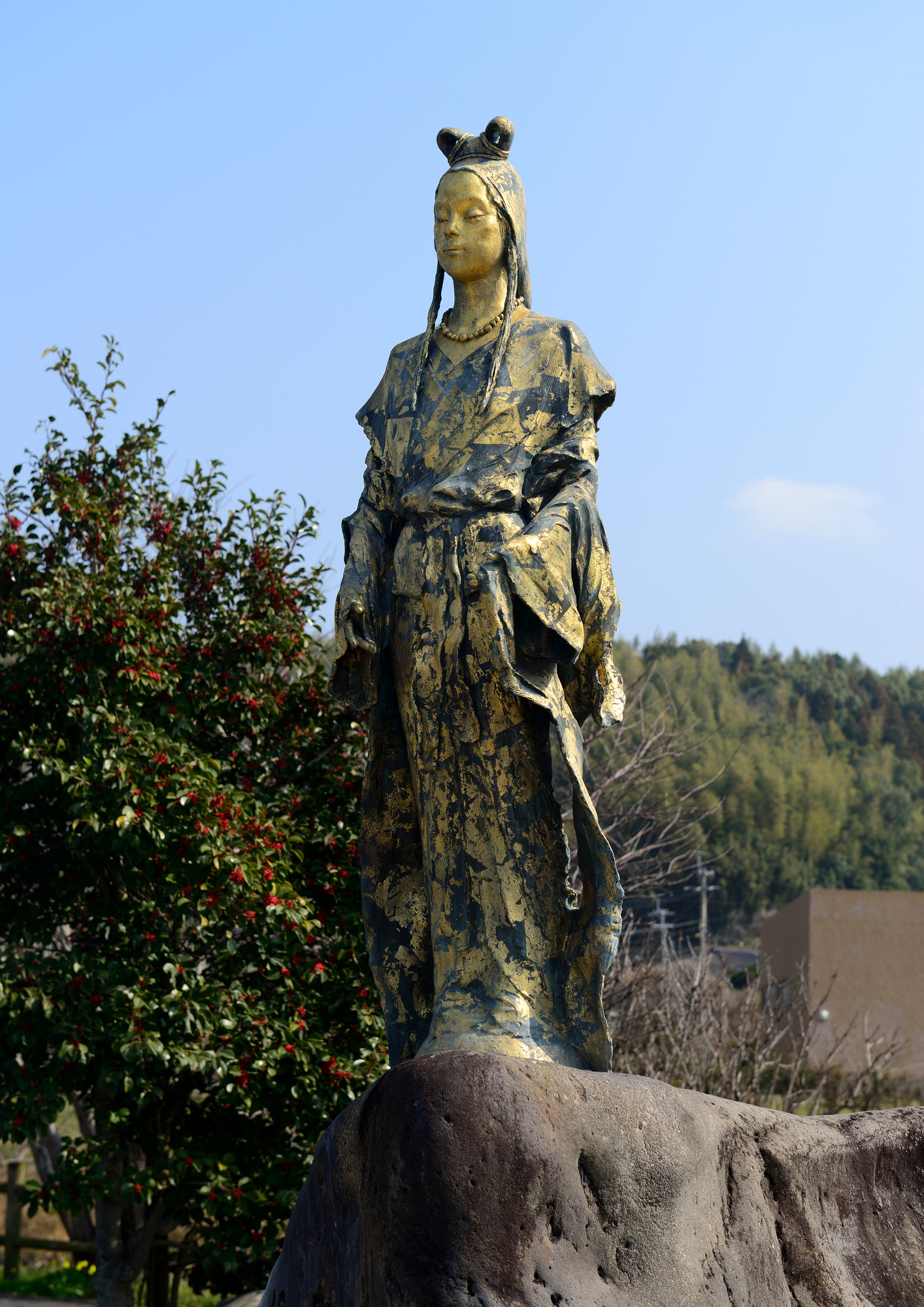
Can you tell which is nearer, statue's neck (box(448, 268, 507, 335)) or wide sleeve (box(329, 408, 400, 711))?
wide sleeve (box(329, 408, 400, 711))

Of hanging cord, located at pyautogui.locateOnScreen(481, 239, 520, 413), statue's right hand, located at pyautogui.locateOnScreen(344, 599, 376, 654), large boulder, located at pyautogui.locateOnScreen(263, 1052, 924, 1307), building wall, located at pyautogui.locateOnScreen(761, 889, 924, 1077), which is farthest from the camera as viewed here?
building wall, located at pyautogui.locateOnScreen(761, 889, 924, 1077)

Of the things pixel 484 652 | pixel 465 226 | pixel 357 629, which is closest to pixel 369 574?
pixel 357 629

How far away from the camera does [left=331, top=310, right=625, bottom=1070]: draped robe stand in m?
3.25

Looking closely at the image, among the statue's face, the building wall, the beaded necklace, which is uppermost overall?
the statue's face

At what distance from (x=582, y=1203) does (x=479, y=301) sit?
2.21m

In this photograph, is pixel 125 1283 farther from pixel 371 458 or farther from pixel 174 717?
pixel 371 458

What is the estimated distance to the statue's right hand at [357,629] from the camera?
343 centimetres

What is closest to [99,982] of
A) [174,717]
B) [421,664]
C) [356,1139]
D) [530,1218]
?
[174,717]

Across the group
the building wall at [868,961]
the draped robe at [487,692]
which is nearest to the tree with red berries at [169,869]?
the draped robe at [487,692]

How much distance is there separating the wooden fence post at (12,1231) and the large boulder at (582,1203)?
7288 millimetres

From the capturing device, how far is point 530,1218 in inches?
94.0

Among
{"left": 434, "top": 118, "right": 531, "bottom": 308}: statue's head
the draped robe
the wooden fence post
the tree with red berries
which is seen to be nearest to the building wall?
the wooden fence post

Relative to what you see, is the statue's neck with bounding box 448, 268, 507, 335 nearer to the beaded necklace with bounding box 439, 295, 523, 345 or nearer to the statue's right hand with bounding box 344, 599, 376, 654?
the beaded necklace with bounding box 439, 295, 523, 345

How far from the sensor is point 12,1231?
31.2 feet
